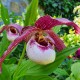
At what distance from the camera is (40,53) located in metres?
1.08

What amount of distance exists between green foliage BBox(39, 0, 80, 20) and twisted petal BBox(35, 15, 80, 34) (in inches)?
208

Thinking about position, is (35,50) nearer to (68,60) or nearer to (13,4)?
Result: (68,60)

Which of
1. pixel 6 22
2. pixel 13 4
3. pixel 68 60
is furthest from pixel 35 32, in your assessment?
pixel 13 4

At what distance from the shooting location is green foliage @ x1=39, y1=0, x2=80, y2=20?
21.2 feet

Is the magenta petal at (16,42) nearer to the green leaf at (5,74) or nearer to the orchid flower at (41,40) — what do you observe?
the orchid flower at (41,40)

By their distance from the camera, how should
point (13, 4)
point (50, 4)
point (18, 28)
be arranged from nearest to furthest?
point (18, 28)
point (13, 4)
point (50, 4)

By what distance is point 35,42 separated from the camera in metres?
1.11

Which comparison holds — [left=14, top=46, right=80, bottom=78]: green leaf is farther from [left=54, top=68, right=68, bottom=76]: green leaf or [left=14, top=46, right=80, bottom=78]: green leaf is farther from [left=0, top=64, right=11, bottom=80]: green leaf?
[left=54, top=68, right=68, bottom=76]: green leaf

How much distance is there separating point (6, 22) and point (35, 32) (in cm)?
33

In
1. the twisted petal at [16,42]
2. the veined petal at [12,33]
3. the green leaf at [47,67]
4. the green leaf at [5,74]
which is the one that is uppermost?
the twisted petal at [16,42]

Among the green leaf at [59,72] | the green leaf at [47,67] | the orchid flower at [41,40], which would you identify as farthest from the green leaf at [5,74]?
the green leaf at [59,72]

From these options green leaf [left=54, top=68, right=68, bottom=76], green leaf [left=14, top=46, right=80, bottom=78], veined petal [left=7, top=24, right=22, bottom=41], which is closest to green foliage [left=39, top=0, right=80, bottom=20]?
green leaf [left=54, top=68, right=68, bottom=76]

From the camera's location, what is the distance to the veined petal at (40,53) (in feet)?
3.53

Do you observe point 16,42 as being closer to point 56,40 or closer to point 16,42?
point 16,42
